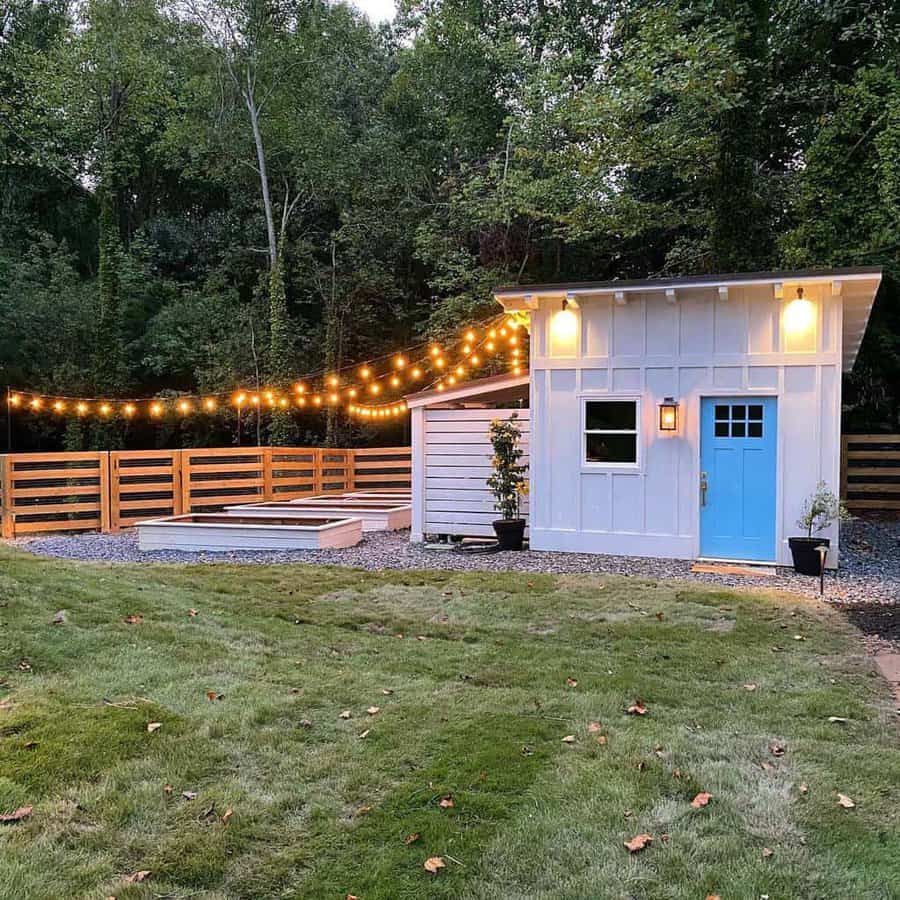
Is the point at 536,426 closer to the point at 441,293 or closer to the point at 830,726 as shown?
the point at 830,726

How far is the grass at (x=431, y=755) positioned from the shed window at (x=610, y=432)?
3.34 meters

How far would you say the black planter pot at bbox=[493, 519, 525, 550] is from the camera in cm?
898

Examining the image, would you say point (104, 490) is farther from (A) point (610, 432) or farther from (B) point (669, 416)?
(B) point (669, 416)

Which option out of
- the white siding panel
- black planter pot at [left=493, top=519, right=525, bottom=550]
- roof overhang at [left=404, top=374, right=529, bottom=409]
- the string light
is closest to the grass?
black planter pot at [left=493, top=519, right=525, bottom=550]

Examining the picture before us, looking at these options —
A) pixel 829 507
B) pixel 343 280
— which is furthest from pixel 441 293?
pixel 829 507

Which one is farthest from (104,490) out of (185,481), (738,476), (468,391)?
(738,476)

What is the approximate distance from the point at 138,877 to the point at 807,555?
22.8 feet

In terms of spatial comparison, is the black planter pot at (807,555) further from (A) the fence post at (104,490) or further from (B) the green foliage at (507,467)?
(A) the fence post at (104,490)

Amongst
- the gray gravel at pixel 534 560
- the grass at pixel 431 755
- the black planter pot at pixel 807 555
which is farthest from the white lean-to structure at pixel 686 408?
the grass at pixel 431 755

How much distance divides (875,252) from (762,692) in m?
10.5

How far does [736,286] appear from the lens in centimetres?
794

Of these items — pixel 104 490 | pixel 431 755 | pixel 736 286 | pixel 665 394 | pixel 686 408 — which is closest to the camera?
pixel 431 755

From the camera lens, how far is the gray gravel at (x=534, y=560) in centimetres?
700

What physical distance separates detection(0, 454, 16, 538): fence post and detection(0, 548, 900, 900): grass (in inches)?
248
